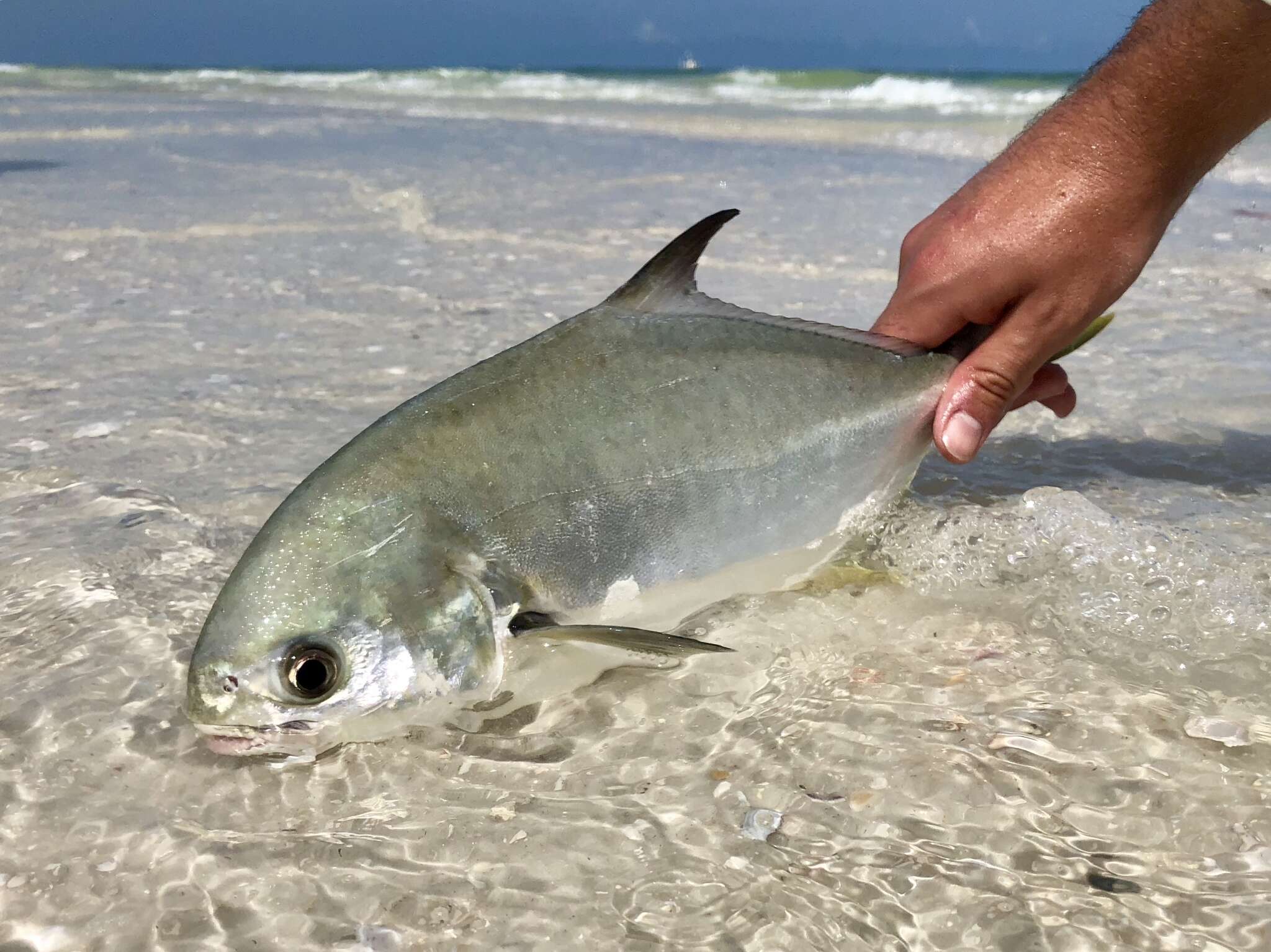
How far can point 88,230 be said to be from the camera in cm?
568

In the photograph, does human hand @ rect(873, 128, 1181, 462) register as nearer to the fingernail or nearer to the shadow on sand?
the fingernail

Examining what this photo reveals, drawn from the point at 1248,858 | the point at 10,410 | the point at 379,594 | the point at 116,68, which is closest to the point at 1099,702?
the point at 1248,858

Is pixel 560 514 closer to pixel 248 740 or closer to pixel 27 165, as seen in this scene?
pixel 248 740

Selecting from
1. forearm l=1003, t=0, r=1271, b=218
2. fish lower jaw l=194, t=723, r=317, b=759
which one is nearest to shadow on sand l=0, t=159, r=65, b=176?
fish lower jaw l=194, t=723, r=317, b=759

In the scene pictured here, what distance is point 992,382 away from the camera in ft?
7.60

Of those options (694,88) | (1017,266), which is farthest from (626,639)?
(694,88)

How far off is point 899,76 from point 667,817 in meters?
24.1

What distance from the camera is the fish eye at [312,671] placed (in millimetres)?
1704

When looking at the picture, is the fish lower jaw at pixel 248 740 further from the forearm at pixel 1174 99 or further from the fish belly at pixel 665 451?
the forearm at pixel 1174 99

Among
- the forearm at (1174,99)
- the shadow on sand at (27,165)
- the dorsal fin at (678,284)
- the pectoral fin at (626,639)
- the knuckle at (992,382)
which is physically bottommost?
the pectoral fin at (626,639)

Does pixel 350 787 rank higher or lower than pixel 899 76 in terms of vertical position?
lower

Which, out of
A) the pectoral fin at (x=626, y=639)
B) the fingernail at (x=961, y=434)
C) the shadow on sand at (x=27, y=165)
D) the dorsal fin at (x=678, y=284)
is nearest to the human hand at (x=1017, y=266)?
the fingernail at (x=961, y=434)

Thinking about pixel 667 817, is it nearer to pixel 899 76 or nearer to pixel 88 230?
pixel 88 230

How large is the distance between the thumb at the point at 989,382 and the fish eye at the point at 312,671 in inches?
56.0
